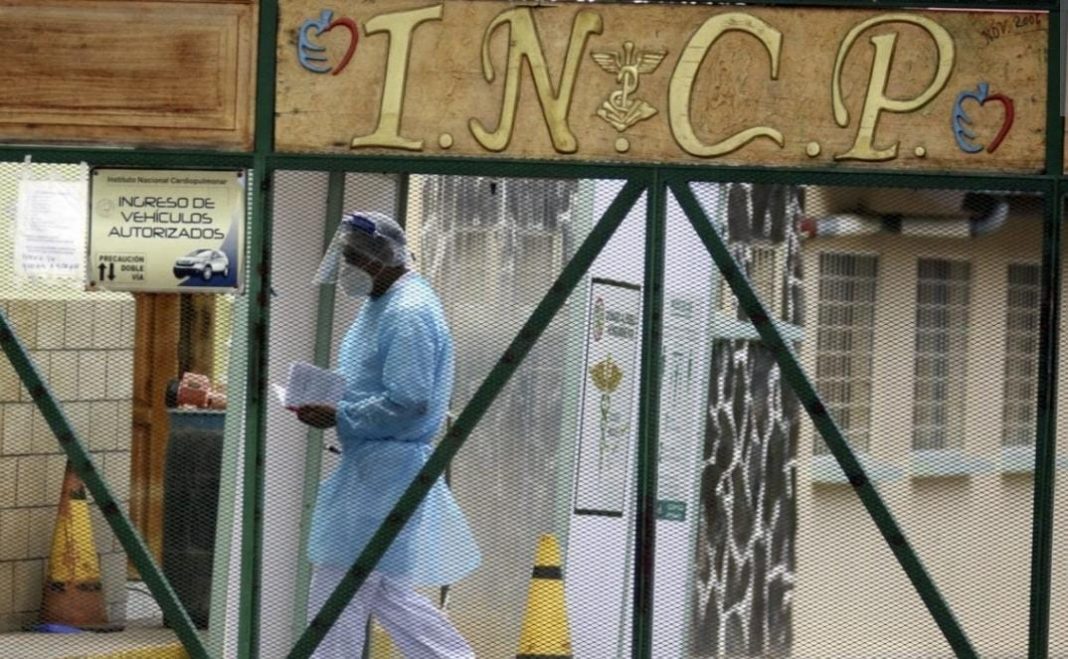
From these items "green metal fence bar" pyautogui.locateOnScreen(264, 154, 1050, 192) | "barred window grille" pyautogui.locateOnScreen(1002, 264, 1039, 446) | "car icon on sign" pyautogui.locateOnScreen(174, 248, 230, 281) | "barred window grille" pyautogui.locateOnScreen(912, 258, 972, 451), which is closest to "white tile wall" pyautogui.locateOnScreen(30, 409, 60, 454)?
"car icon on sign" pyautogui.locateOnScreen(174, 248, 230, 281)

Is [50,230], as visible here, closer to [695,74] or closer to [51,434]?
[51,434]

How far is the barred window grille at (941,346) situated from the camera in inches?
339

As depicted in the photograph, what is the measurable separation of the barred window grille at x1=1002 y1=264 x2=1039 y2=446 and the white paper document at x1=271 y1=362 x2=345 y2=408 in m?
1.94

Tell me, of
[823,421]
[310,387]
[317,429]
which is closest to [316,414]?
[310,387]

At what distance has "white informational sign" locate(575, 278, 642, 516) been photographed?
9156mm

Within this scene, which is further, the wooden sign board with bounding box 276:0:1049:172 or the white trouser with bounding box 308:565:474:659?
the white trouser with bounding box 308:565:474:659

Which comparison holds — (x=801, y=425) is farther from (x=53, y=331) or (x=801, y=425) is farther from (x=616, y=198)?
(x=53, y=331)

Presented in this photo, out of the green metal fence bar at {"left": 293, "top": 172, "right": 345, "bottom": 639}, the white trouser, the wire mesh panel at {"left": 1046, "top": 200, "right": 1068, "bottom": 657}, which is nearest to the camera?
the wire mesh panel at {"left": 1046, "top": 200, "right": 1068, "bottom": 657}

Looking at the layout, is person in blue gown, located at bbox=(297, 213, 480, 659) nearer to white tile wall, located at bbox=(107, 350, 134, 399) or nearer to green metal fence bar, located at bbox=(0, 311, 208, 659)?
green metal fence bar, located at bbox=(0, 311, 208, 659)

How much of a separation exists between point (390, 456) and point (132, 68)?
4.56ft

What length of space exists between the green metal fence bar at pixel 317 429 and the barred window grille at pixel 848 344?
1511 mm

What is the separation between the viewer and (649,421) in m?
8.30

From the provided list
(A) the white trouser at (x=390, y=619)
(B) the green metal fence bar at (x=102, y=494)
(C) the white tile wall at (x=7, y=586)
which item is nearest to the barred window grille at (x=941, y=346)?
(A) the white trouser at (x=390, y=619)

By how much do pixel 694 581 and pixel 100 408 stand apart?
2.41 metres
